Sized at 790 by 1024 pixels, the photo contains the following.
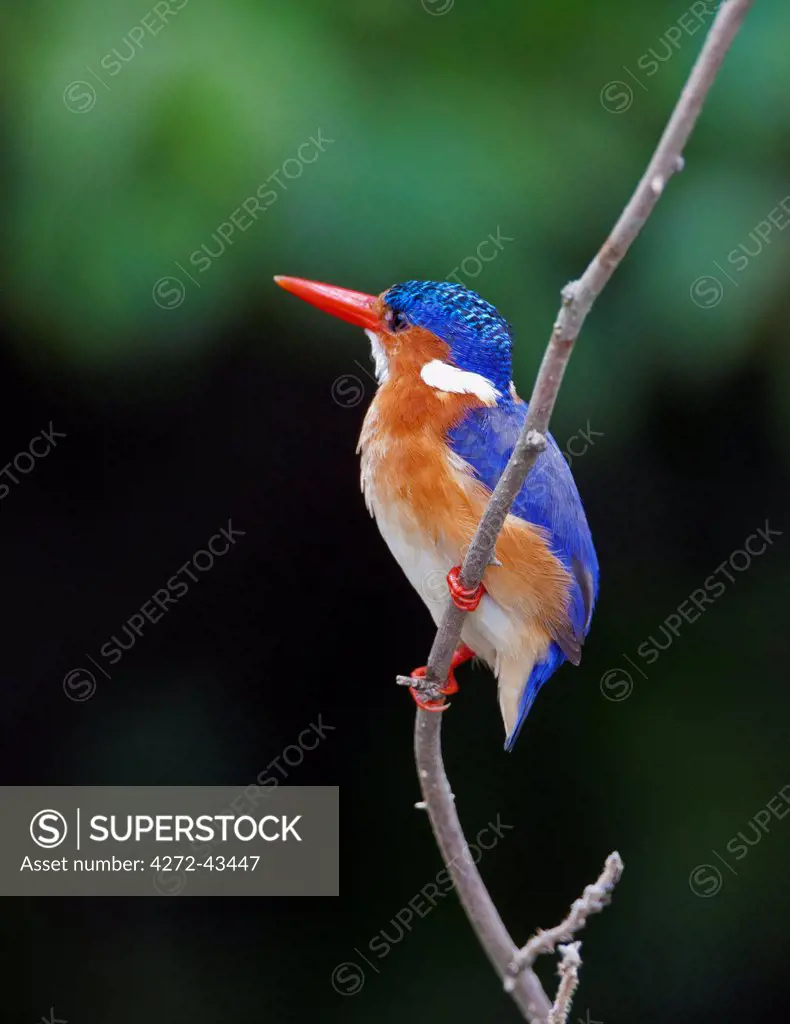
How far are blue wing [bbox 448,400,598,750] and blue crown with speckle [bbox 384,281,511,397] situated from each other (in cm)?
6

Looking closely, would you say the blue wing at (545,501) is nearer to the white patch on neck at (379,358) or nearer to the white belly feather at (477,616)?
the white belly feather at (477,616)

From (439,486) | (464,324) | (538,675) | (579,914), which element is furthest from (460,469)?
(579,914)

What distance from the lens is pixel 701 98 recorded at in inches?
31.4

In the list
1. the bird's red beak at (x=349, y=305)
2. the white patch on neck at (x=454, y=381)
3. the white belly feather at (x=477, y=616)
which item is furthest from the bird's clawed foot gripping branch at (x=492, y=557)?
the bird's red beak at (x=349, y=305)

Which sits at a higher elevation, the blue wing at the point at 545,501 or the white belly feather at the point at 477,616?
the blue wing at the point at 545,501

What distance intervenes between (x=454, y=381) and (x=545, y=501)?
0.20m

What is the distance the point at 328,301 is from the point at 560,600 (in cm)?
51

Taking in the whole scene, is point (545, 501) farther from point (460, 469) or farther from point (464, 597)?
point (464, 597)

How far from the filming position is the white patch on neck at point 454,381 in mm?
1601

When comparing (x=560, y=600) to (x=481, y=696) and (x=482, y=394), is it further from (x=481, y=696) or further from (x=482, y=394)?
(x=481, y=696)

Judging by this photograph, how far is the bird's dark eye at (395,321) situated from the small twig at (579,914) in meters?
0.79

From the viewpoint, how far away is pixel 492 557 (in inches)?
49.3

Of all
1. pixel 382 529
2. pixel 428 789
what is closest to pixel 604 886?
pixel 428 789

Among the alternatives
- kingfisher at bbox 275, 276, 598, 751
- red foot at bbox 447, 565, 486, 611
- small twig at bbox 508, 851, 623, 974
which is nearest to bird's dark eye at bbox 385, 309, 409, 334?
kingfisher at bbox 275, 276, 598, 751
